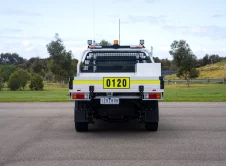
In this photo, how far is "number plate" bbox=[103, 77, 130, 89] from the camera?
Result: 8.60 m

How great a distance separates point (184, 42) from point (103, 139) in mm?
43074

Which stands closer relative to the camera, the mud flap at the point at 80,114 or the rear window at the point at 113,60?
the mud flap at the point at 80,114

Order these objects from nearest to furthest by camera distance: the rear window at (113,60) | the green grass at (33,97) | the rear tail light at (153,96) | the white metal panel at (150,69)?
1. the rear tail light at (153,96)
2. the white metal panel at (150,69)
3. the rear window at (113,60)
4. the green grass at (33,97)

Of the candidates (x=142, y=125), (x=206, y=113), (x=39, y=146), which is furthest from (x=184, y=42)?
(x=39, y=146)

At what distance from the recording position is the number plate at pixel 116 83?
8.60m

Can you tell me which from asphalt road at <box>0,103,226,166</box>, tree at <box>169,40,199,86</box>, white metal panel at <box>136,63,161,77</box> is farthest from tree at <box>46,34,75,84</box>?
white metal panel at <box>136,63,161,77</box>

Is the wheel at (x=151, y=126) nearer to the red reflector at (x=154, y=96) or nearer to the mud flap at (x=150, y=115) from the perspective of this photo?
the mud flap at (x=150, y=115)

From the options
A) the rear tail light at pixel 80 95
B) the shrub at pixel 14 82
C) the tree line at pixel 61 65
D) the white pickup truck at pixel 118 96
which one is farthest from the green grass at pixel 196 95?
the shrub at pixel 14 82

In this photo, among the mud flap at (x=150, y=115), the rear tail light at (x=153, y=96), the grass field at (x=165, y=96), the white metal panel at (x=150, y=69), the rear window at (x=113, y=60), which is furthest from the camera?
the grass field at (x=165, y=96)

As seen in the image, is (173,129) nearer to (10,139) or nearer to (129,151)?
(129,151)

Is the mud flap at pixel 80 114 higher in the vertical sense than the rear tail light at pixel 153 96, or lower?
lower

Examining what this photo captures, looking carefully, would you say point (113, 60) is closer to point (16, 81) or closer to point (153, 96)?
point (153, 96)

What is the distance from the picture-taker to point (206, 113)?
13.6 metres

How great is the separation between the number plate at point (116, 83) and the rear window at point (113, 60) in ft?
8.21
